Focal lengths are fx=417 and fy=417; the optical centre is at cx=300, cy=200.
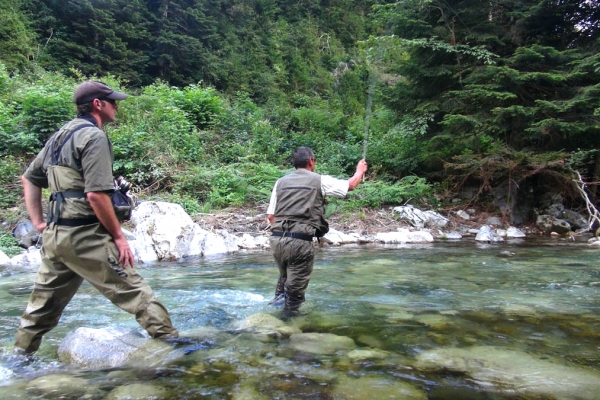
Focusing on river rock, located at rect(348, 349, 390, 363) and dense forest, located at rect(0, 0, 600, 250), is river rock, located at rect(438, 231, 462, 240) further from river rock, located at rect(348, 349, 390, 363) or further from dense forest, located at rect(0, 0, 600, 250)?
river rock, located at rect(348, 349, 390, 363)

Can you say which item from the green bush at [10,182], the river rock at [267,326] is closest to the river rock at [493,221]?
the river rock at [267,326]

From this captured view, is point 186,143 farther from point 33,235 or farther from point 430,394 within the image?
point 430,394

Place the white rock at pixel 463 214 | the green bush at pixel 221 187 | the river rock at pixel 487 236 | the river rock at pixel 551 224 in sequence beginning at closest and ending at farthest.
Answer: the river rock at pixel 487 236 < the green bush at pixel 221 187 < the river rock at pixel 551 224 < the white rock at pixel 463 214

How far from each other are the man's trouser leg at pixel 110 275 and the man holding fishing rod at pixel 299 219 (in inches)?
55.8

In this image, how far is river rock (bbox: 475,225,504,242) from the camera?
10.2m

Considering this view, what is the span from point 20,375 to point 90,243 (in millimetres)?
952

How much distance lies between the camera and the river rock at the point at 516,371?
7.90 feet

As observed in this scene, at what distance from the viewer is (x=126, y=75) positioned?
22.2 meters

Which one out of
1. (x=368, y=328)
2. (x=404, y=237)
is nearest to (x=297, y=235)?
(x=368, y=328)

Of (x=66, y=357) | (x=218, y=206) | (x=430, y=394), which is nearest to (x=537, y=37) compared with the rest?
(x=218, y=206)

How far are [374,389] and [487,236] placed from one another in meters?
8.89

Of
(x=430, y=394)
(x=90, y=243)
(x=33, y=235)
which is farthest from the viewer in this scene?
(x=33, y=235)

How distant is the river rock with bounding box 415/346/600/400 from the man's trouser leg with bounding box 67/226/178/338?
73.6 inches

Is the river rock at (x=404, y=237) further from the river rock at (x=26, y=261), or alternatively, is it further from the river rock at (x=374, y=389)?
the river rock at (x=374, y=389)
